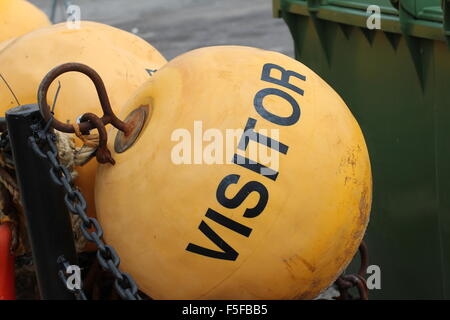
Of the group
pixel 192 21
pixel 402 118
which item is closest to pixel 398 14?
pixel 402 118

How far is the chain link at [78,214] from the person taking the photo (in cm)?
213

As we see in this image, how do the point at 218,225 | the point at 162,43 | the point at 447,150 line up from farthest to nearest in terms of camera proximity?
the point at 162,43 < the point at 447,150 < the point at 218,225

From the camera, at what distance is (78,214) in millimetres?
2186

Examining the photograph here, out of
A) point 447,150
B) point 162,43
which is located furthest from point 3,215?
point 162,43

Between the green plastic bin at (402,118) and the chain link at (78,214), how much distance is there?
1580 mm

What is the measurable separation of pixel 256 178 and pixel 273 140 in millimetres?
119

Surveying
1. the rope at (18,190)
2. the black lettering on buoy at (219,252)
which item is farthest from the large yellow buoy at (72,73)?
the black lettering on buoy at (219,252)

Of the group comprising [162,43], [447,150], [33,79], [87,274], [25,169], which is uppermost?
[33,79]

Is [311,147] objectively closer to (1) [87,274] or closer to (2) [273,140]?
(2) [273,140]

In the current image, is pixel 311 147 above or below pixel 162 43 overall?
above

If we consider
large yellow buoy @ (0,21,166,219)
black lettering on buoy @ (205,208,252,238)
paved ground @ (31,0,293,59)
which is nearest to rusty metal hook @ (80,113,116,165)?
large yellow buoy @ (0,21,166,219)

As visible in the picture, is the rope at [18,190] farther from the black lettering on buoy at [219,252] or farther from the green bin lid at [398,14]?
the green bin lid at [398,14]

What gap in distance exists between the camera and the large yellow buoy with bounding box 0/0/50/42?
367cm

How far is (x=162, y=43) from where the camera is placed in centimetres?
1213
